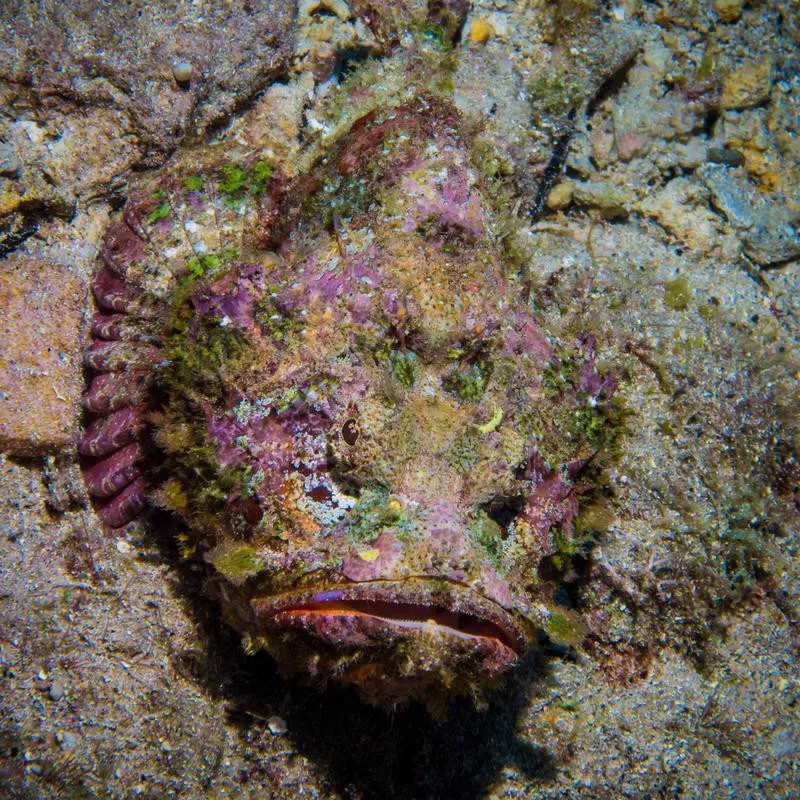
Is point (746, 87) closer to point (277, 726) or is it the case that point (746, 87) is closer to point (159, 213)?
point (159, 213)

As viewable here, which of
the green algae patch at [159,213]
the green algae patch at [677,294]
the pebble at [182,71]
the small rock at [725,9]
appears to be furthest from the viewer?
the small rock at [725,9]

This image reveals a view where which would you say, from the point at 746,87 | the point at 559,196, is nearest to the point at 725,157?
the point at 746,87

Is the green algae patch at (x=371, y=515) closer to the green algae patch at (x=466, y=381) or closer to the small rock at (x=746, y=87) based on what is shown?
the green algae patch at (x=466, y=381)

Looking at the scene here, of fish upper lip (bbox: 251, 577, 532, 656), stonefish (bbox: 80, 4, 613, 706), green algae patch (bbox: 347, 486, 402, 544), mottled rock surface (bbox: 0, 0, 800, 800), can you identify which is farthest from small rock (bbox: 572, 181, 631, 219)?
fish upper lip (bbox: 251, 577, 532, 656)

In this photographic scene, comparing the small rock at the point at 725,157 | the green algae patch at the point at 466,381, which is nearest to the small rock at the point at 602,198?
the small rock at the point at 725,157

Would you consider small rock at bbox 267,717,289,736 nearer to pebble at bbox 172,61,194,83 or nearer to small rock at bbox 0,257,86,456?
small rock at bbox 0,257,86,456

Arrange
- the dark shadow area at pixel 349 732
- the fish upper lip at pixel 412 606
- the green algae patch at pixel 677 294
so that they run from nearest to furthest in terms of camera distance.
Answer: the fish upper lip at pixel 412 606 → the dark shadow area at pixel 349 732 → the green algae patch at pixel 677 294
